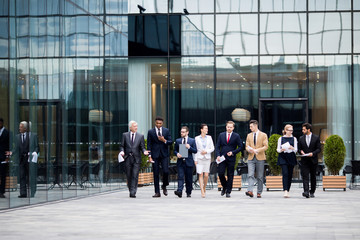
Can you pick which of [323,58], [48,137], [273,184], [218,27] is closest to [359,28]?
[323,58]

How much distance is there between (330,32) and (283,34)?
1644 millimetres

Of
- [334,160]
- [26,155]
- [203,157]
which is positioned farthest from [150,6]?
[26,155]

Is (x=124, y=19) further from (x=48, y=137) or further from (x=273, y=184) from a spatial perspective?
(x=48, y=137)

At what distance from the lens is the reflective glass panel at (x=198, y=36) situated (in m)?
26.3

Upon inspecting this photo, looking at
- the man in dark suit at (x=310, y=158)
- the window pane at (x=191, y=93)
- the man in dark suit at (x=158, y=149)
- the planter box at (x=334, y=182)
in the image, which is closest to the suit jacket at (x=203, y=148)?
the man in dark suit at (x=158, y=149)

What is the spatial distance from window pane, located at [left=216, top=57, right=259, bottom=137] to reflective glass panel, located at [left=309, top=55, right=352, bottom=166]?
2037mm

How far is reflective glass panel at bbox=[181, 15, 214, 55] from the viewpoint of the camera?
2628cm

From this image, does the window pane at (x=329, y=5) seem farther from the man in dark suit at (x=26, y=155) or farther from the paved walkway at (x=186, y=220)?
the man in dark suit at (x=26, y=155)

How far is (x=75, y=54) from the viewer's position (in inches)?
697

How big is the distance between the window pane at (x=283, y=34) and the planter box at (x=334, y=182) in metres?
6.32

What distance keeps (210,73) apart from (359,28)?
5473 mm

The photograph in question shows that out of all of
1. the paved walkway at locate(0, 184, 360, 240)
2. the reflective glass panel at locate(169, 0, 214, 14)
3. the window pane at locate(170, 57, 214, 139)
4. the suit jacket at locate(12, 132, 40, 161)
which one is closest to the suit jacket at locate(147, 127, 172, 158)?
the paved walkway at locate(0, 184, 360, 240)

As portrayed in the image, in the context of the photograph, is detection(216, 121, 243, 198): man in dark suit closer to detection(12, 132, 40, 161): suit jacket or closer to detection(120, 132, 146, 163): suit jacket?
detection(120, 132, 146, 163): suit jacket

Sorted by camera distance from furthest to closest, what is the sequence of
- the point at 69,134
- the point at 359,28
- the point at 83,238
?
the point at 359,28
the point at 69,134
the point at 83,238
